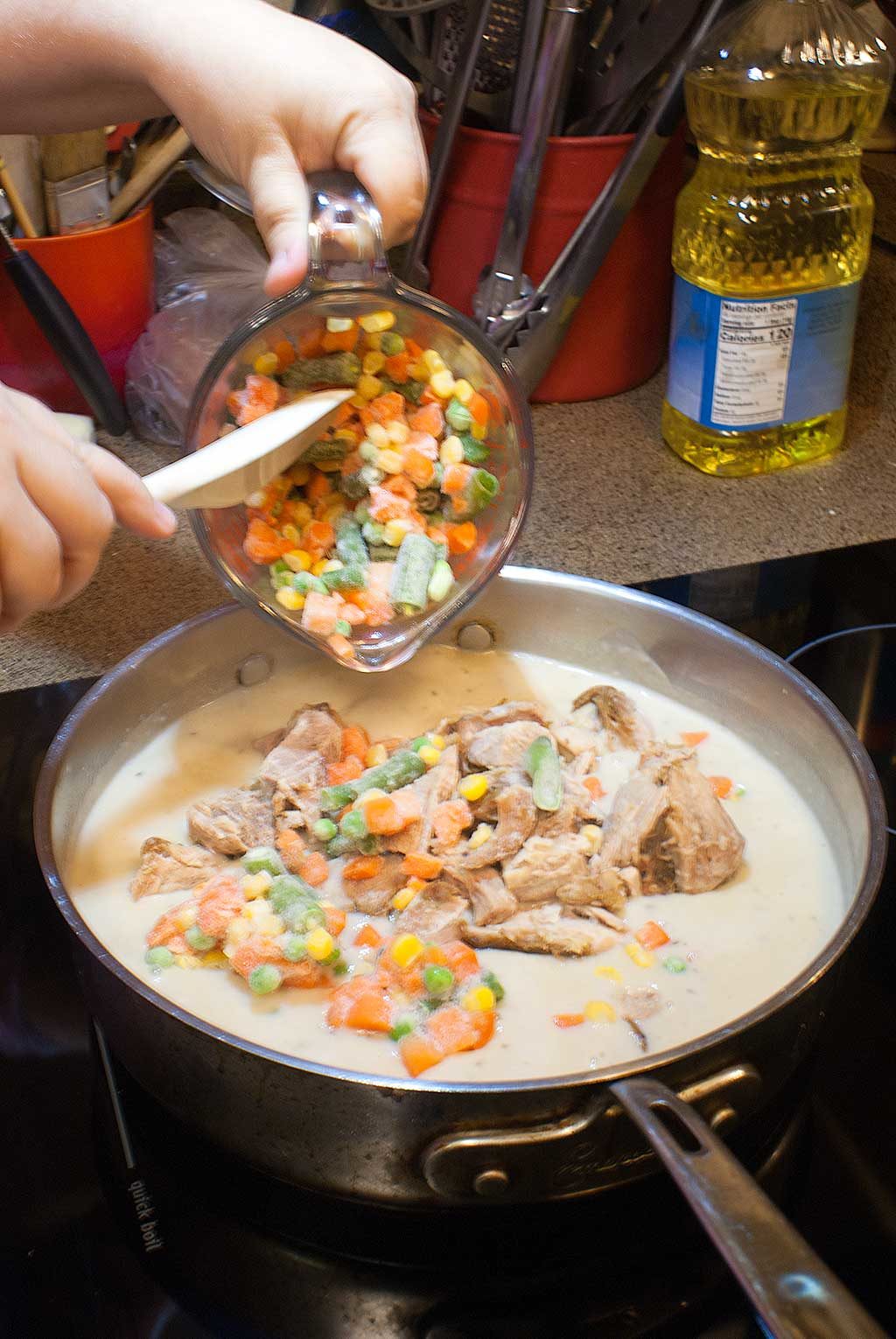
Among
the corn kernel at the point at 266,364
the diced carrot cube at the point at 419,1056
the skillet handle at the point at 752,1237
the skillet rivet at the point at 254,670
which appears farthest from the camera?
the skillet rivet at the point at 254,670

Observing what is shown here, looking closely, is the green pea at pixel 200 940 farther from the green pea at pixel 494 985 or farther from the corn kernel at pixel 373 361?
the corn kernel at pixel 373 361

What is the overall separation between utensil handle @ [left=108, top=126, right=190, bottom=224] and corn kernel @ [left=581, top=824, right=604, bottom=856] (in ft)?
3.14

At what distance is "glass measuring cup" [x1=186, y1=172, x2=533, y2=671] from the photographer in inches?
35.5

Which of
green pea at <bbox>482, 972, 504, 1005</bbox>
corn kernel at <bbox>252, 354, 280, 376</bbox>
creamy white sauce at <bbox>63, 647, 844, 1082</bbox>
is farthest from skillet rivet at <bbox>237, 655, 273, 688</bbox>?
green pea at <bbox>482, 972, 504, 1005</bbox>

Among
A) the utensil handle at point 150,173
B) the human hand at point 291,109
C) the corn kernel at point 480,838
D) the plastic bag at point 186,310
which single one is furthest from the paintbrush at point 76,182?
the corn kernel at point 480,838

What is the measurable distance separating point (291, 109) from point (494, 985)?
67cm

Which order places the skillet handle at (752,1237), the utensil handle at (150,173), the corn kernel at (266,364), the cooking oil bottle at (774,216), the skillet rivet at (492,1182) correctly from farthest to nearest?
the utensil handle at (150,173)
the cooking oil bottle at (774,216)
the corn kernel at (266,364)
the skillet rivet at (492,1182)
the skillet handle at (752,1237)

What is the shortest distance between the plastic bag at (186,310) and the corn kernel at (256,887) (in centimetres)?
68

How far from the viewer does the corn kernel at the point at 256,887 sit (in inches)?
37.5

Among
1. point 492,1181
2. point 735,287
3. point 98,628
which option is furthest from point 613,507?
point 492,1181

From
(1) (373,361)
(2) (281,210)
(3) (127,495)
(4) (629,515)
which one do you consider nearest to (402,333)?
(1) (373,361)

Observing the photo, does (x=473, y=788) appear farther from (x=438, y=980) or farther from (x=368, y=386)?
(x=368, y=386)

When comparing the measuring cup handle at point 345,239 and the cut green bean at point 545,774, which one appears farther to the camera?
the cut green bean at point 545,774

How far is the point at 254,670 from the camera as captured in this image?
1.22m
